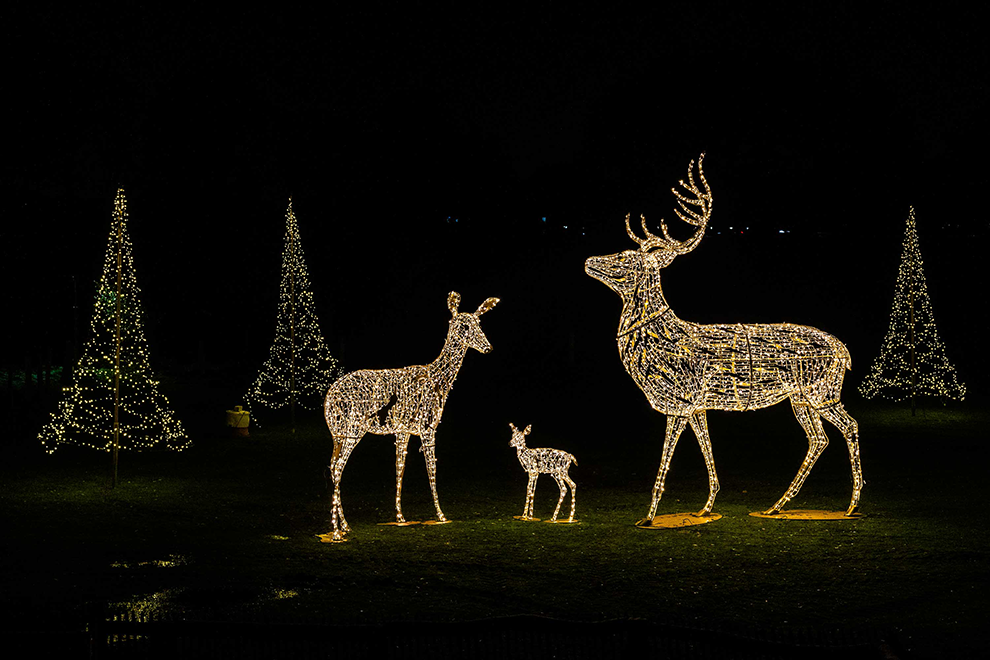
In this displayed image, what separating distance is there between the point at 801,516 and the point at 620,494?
8.99 feet

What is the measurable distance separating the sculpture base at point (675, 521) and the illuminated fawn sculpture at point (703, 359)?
13 cm

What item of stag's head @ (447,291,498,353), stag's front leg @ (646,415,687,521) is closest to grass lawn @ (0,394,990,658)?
stag's front leg @ (646,415,687,521)

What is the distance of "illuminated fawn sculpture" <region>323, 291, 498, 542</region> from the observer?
11.0 metres

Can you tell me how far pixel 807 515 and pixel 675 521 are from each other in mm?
1679

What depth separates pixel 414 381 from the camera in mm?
11289

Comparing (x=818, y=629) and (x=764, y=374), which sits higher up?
(x=764, y=374)

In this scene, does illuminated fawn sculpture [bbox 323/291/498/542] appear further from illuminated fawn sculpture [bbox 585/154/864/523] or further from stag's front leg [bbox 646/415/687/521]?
stag's front leg [bbox 646/415/687/521]

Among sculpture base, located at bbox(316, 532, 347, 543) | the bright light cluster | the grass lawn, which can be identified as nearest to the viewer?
the grass lawn

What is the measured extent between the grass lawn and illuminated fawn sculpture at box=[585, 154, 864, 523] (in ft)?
4.36

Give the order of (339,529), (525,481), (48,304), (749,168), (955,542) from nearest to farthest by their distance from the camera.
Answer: (955,542) → (339,529) → (525,481) → (48,304) → (749,168)

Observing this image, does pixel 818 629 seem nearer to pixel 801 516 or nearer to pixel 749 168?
pixel 801 516

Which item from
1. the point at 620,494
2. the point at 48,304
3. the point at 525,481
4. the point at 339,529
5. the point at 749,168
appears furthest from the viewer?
the point at 749,168

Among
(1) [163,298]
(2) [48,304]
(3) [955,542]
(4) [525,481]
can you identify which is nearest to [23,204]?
(2) [48,304]

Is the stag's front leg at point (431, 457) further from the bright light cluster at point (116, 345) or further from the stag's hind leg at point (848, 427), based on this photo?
the bright light cluster at point (116, 345)
